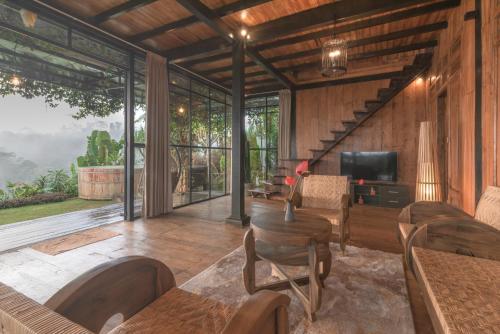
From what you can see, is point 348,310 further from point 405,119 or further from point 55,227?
point 405,119

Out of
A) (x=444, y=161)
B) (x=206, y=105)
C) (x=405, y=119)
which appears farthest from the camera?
(x=206, y=105)

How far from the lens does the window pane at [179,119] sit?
5.21 metres

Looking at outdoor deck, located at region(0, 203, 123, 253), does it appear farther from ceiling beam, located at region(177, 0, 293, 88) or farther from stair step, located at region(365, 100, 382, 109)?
stair step, located at region(365, 100, 382, 109)

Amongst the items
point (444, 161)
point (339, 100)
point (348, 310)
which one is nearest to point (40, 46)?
point (348, 310)

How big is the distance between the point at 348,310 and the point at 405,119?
539cm

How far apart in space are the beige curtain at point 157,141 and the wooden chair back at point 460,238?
13.2 feet

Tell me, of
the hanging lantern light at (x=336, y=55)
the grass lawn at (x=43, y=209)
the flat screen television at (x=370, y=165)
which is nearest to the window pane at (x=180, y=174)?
the grass lawn at (x=43, y=209)

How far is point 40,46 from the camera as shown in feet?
12.1

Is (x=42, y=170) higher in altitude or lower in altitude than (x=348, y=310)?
higher

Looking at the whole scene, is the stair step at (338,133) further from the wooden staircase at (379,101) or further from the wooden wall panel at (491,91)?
the wooden wall panel at (491,91)

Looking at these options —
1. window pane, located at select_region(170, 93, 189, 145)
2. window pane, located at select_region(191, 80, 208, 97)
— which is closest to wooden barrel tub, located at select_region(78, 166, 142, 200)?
window pane, located at select_region(170, 93, 189, 145)

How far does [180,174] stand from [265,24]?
3.52 meters

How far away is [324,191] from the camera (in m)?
3.48

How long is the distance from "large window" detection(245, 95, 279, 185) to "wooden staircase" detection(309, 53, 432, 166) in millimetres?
1394
